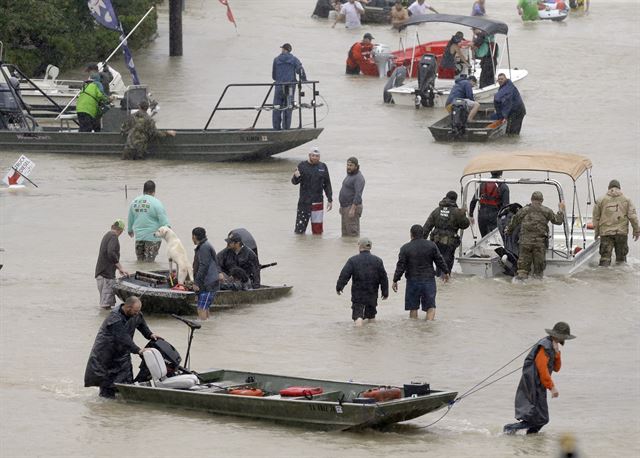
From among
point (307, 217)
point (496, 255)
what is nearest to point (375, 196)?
point (307, 217)

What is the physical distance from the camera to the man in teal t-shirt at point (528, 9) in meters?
52.6

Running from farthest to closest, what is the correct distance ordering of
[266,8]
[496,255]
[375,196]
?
[266,8] < [375,196] < [496,255]

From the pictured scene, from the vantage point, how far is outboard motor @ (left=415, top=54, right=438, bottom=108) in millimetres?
35506

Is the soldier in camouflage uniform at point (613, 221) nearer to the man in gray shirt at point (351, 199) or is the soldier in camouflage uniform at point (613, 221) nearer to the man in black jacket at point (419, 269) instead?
the man in gray shirt at point (351, 199)

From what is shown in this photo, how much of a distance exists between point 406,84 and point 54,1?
8591 millimetres

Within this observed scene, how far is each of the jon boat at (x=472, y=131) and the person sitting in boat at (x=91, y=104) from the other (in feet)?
22.1

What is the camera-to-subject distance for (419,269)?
18.2 m

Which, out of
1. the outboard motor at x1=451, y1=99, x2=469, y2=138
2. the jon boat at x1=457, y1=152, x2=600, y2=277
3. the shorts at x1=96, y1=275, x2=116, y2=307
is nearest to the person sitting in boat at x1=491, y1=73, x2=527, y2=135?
the outboard motor at x1=451, y1=99, x2=469, y2=138

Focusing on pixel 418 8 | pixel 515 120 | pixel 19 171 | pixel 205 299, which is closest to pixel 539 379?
pixel 205 299

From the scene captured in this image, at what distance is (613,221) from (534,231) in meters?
1.98

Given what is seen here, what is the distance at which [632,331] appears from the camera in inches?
740

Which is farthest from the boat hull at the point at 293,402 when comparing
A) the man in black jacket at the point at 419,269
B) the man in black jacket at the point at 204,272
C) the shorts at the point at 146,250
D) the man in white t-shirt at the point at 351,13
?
the man in white t-shirt at the point at 351,13

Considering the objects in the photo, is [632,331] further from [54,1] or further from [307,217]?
[54,1]

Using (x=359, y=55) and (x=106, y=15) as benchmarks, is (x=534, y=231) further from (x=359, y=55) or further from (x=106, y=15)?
(x=359, y=55)
